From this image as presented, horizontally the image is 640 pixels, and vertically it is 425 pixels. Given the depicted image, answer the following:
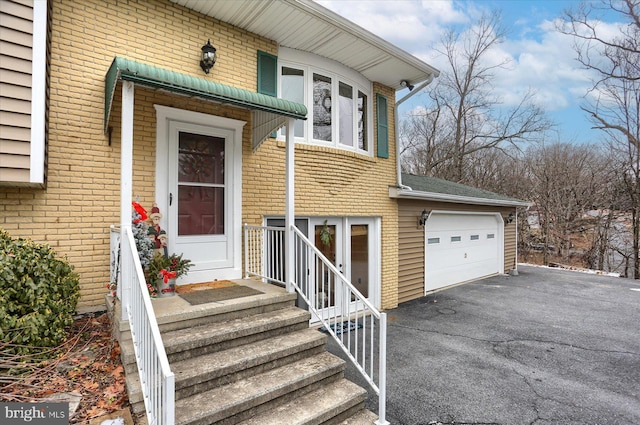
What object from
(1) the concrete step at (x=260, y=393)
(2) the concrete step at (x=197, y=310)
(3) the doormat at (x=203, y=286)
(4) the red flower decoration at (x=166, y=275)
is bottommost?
(1) the concrete step at (x=260, y=393)

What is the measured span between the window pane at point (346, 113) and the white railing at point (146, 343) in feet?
15.0

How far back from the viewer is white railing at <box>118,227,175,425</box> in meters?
1.91

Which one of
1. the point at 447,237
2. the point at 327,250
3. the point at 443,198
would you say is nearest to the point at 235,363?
the point at 327,250

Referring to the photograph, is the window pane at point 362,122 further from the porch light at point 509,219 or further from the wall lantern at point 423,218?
the porch light at point 509,219

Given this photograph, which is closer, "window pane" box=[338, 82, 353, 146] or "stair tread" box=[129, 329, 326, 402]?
"stair tread" box=[129, 329, 326, 402]

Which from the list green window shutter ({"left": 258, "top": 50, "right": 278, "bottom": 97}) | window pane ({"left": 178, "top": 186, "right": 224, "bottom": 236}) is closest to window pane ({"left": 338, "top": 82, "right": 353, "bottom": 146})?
green window shutter ({"left": 258, "top": 50, "right": 278, "bottom": 97})

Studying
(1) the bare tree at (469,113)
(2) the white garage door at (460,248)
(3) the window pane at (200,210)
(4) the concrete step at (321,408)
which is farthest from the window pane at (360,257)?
(1) the bare tree at (469,113)

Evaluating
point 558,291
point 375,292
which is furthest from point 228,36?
point 558,291

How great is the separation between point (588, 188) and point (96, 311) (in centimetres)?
1915

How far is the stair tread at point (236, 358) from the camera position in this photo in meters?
2.62

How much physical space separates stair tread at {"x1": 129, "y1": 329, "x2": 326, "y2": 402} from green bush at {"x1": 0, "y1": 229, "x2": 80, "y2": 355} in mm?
875

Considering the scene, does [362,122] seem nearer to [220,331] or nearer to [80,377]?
[220,331]

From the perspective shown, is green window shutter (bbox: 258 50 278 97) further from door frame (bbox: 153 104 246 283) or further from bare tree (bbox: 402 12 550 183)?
bare tree (bbox: 402 12 550 183)

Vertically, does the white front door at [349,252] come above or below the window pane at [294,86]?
below
